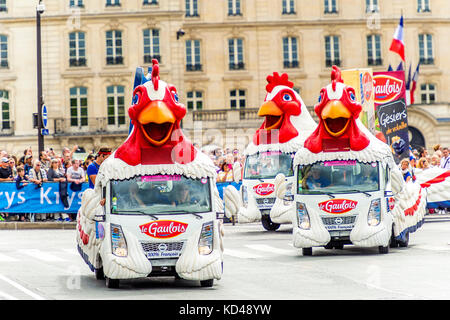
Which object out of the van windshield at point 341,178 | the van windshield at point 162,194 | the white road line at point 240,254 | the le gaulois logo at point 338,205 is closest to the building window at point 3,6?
the white road line at point 240,254

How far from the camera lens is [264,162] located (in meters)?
27.5

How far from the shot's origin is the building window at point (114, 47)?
A: 6344 cm

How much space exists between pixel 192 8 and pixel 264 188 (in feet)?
141

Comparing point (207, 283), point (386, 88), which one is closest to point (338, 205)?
point (207, 283)

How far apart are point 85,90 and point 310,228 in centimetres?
4550

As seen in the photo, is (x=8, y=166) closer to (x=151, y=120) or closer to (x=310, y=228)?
(x=310, y=228)

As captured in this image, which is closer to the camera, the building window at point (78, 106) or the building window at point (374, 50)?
the building window at point (78, 106)

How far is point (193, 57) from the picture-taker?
227 feet

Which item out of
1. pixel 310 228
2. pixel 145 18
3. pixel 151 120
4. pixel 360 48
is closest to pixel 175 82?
pixel 145 18

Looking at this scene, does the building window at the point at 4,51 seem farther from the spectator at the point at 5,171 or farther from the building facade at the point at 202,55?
the spectator at the point at 5,171

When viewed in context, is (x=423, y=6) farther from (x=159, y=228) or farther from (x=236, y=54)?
(x=159, y=228)

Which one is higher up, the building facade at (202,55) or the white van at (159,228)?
the building facade at (202,55)

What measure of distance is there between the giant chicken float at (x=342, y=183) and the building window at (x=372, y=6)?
167 feet

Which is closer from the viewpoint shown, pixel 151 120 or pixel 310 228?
pixel 151 120
